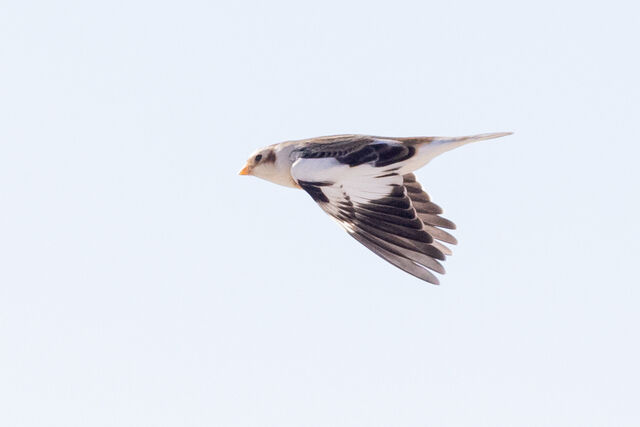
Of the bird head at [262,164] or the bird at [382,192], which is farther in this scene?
the bird head at [262,164]

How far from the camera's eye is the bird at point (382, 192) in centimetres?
1526

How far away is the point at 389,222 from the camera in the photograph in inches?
611

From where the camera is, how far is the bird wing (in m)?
15.2

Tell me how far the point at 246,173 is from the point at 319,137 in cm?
135

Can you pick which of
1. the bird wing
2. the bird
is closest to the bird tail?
the bird

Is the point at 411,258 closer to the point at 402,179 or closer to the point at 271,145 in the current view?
the point at 402,179

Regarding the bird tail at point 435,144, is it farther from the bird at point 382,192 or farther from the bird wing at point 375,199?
the bird wing at point 375,199

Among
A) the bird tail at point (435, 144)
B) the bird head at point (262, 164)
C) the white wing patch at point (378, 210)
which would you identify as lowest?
the white wing patch at point (378, 210)

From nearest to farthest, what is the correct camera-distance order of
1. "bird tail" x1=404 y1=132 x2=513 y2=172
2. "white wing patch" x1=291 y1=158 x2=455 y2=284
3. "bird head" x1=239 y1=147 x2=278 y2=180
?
"white wing patch" x1=291 y1=158 x2=455 y2=284, "bird tail" x1=404 y1=132 x2=513 y2=172, "bird head" x1=239 y1=147 x2=278 y2=180

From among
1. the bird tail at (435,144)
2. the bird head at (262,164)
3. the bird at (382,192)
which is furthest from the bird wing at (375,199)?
the bird head at (262,164)

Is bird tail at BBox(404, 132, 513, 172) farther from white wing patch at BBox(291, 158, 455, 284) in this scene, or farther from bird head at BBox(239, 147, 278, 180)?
bird head at BBox(239, 147, 278, 180)

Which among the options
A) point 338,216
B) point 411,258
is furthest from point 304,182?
point 411,258

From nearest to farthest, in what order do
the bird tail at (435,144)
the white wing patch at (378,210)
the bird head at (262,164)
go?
the white wing patch at (378,210), the bird tail at (435,144), the bird head at (262,164)

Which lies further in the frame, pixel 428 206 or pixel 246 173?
pixel 246 173
